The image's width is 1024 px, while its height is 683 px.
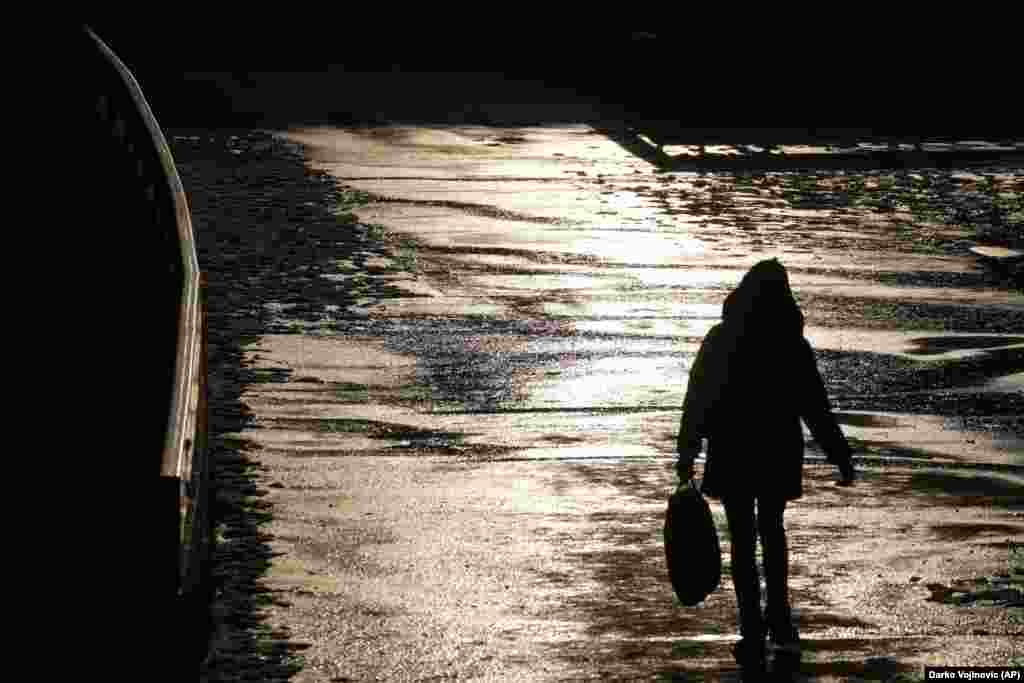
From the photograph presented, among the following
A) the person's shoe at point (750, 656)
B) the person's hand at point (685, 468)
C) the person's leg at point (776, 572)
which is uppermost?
the person's hand at point (685, 468)

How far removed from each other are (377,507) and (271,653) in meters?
3.02

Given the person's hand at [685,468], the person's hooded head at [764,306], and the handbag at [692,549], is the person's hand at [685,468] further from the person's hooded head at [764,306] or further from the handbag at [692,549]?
the person's hooded head at [764,306]

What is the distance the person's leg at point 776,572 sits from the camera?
10.0 m

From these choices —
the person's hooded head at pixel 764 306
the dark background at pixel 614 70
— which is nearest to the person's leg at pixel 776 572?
the person's hooded head at pixel 764 306

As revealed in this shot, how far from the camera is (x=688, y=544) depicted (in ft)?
32.4

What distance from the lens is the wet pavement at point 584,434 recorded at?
33.8 feet

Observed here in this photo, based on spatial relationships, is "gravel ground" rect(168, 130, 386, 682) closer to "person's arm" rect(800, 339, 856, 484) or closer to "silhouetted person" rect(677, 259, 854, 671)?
"silhouetted person" rect(677, 259, 854, 671)

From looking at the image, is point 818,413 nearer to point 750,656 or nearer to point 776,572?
point 776,572

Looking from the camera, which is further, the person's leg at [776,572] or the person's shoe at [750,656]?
the person's leg at [776,572]

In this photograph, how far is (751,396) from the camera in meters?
10.1

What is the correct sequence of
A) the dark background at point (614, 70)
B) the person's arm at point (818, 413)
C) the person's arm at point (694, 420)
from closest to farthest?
1. the person's arm at point (694, 420)
2. the person's arm at point (818, 413)
3. the dark background at point (614, 70)

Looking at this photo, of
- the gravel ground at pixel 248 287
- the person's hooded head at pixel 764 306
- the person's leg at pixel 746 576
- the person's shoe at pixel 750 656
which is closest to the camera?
the person's shoe at pixel 750 656

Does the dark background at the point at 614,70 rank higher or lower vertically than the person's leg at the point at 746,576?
lower

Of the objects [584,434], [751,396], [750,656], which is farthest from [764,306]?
[584,434]
